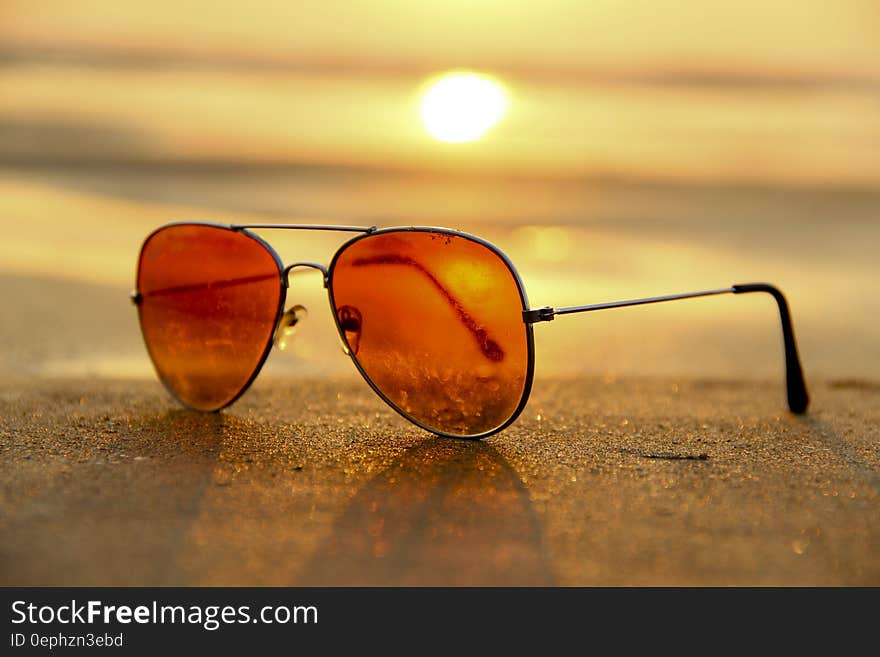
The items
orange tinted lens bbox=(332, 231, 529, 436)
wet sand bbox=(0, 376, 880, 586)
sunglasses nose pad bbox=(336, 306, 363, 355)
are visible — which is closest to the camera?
wet sand bbox=(0, 376, 880, 586)

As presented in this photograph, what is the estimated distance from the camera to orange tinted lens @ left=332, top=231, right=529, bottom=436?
208cm

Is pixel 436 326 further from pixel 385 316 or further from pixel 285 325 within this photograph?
pixel 285 325

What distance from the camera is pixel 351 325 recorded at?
89.8 inches

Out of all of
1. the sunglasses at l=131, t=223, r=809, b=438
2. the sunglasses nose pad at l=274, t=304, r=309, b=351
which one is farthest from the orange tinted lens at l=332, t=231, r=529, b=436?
the sunglasses nose pad at l=274, t=304, r=309, b=351

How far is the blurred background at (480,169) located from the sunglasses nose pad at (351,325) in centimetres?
90

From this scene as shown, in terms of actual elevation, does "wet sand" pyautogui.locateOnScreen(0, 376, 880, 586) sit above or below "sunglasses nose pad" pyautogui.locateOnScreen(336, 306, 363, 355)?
below

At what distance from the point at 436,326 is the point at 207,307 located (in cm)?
61

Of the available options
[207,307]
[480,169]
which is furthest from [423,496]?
[480,169]

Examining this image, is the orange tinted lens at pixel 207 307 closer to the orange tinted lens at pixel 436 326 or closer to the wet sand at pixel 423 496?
the wet sand at pixel 423 496

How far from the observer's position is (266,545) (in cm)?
160

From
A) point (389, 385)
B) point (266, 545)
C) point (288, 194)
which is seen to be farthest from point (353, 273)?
point (288, 194)

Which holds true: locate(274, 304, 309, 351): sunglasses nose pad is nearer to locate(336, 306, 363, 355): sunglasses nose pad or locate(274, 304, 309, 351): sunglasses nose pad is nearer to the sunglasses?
the sunglasses
